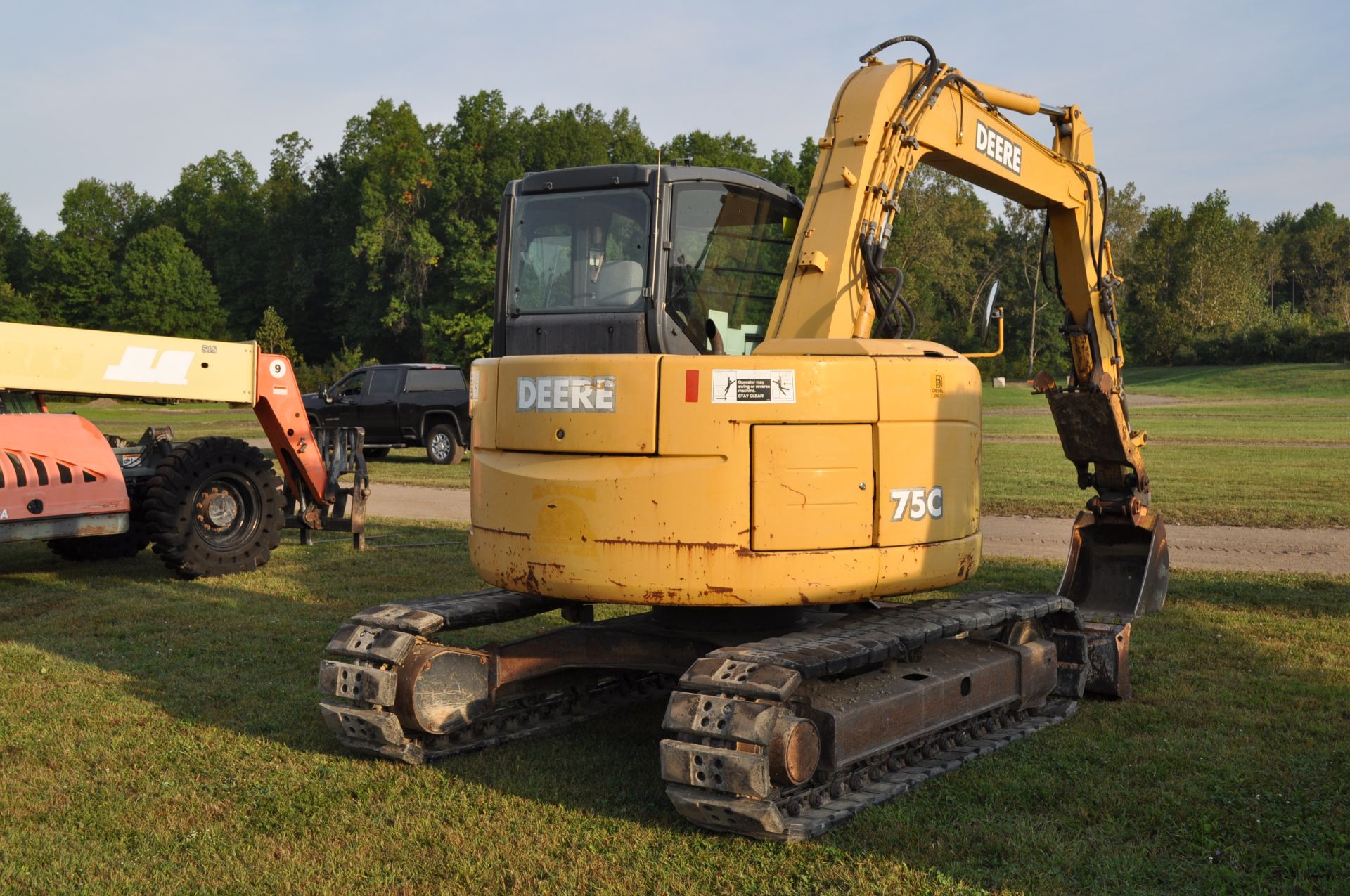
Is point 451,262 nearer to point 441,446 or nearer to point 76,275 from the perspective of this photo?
point 76,275

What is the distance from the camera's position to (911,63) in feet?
22.8

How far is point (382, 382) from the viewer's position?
82.4 feet

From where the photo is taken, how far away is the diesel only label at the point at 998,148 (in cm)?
764

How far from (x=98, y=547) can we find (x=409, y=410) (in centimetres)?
1230

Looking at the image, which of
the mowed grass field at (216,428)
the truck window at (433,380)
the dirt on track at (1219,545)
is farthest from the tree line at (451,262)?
the dirt on track at (1219,545)

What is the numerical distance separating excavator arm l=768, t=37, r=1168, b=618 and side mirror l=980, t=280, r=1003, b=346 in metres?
0.66

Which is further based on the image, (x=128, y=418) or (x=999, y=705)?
(x=128, y=418)

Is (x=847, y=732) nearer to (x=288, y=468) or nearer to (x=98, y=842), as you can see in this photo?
(x=98, y=842)

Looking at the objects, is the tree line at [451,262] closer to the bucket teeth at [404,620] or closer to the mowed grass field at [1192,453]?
the mowed grass field at [1192,453]

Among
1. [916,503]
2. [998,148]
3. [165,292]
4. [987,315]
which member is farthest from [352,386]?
[165,292]

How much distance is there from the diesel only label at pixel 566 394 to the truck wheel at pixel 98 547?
318 inches

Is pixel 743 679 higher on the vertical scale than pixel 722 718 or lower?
higher

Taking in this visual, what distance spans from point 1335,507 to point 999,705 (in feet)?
36.4

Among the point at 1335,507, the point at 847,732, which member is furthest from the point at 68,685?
the point at 1335,507
